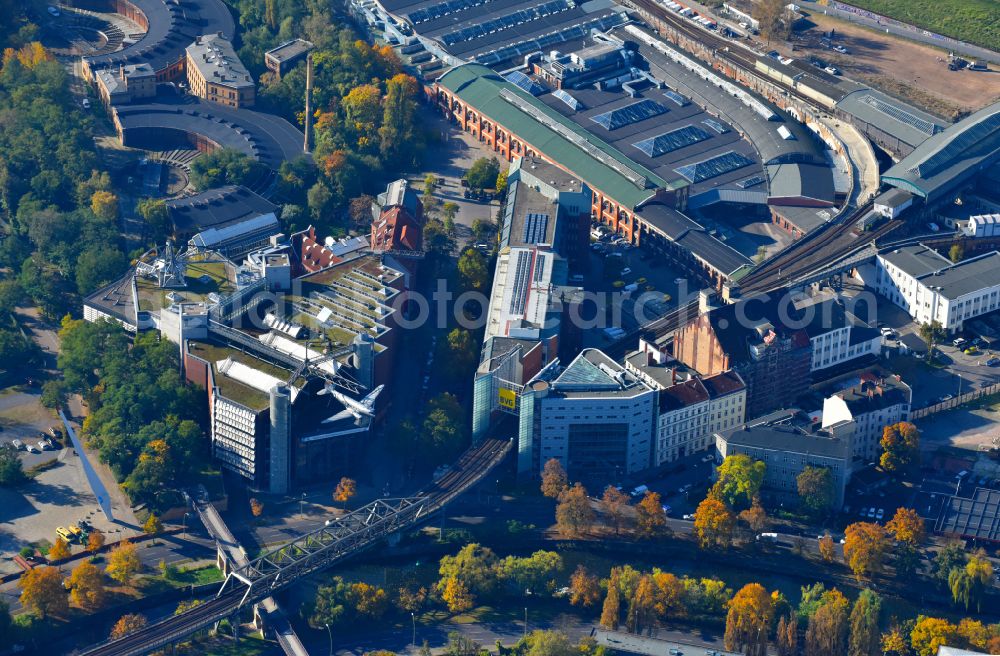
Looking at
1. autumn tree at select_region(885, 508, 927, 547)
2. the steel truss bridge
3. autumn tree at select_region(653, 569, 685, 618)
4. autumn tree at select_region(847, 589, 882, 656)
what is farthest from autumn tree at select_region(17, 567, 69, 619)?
autumn tree at select_region(885, 508, 927, 547)

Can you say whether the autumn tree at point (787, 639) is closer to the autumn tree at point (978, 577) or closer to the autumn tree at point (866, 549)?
the autumn tree at point (866, 549)

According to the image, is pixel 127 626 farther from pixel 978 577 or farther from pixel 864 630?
pixel 978 577

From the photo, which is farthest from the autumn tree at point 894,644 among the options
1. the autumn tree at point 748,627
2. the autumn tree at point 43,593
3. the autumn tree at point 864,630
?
the autumn tree at point 43,593

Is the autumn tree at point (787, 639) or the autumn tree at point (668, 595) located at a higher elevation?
the autumn tree at point (668, 595)

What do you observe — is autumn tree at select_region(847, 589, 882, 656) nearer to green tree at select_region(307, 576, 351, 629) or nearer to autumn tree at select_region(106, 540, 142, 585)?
green tree at select_region(307, 576, 351, 629)

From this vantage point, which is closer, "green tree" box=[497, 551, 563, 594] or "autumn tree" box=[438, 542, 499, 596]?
"autumn tree" box=[438, 542, 499, 596]

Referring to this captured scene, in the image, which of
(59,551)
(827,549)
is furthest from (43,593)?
(827,549)

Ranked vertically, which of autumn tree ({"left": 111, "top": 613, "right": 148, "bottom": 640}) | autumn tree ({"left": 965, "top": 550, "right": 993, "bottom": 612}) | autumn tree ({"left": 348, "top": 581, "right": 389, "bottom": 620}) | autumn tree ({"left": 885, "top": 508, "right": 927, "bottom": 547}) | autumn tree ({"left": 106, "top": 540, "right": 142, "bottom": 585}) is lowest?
autumn tree ({"left": 111, "top": 613, "right": 148, "bottom": 640})
